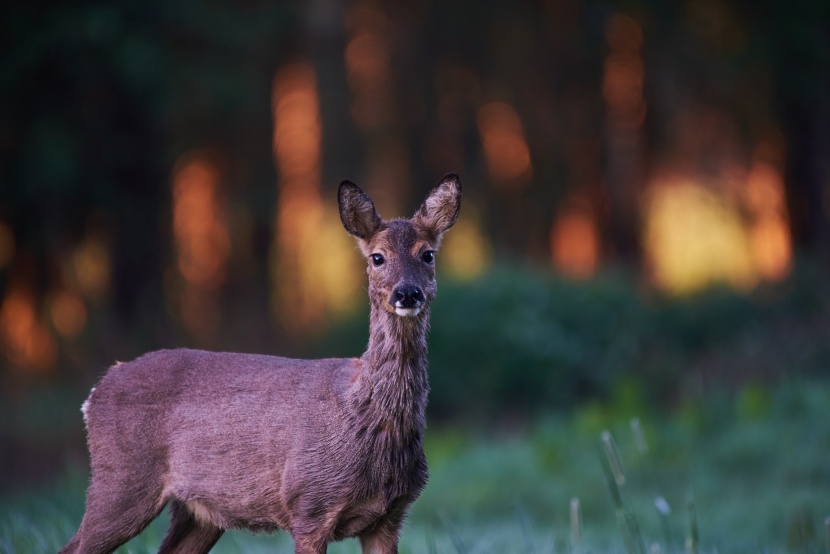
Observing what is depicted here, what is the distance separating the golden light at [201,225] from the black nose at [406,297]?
1596cm

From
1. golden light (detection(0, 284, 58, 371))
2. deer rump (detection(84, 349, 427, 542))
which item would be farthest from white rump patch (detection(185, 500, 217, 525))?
golden light (detection(0, 284, 58, 371))

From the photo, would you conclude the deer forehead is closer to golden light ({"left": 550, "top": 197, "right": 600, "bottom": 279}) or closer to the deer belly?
the deer belly

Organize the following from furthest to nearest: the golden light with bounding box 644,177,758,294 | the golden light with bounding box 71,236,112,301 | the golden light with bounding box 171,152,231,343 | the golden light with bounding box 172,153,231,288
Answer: the golden light with bounding box 172,153,231,288, the golden light with bounding box 171,152,231,343, the golden light with bounding box 644,177,758,294, the golden light with bounding box 71,236,112,301

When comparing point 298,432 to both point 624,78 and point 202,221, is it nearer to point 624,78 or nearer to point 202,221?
point 624,78

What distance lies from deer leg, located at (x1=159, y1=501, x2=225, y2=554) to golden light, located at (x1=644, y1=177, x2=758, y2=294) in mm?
13066

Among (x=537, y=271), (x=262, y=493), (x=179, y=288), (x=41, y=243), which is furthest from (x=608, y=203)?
(x=262, y=493)

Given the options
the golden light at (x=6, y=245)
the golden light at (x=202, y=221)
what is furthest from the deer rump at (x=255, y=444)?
the golden light at (x=202, y=221)

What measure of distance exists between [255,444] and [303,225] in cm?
1880

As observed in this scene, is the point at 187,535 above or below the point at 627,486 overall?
above

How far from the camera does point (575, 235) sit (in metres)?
27.3

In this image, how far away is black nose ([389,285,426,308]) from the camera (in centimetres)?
516

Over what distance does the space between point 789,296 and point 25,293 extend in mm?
11615

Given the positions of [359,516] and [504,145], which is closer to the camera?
[359,516]

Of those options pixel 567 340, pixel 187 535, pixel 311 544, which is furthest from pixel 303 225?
pixel 311 544
